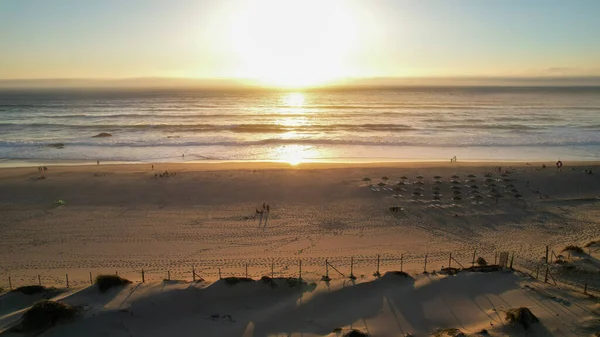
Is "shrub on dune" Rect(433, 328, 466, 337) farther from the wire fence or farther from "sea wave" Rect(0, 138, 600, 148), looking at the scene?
"sea wave" Rect(0, 138, 600, 148)

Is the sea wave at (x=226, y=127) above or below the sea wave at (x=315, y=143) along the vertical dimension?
above

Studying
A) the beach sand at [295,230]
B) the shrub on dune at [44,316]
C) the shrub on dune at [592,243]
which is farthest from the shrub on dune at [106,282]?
the shrub on dune at [592,243]

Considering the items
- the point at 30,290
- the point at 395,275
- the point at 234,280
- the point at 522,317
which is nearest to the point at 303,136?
the point at 395,275

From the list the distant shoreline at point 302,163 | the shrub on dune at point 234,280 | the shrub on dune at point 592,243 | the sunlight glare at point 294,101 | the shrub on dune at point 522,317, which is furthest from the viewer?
the sunlight glare at point 294,101

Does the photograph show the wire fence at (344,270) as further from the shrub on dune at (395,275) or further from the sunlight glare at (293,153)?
the sunlight glare at (293,153)

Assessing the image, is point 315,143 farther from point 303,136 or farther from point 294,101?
point 294,101

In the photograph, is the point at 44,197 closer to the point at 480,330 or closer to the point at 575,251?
the point at 480,330

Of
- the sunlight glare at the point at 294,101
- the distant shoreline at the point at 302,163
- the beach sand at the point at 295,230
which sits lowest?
the beach sand at the point at 295,230
